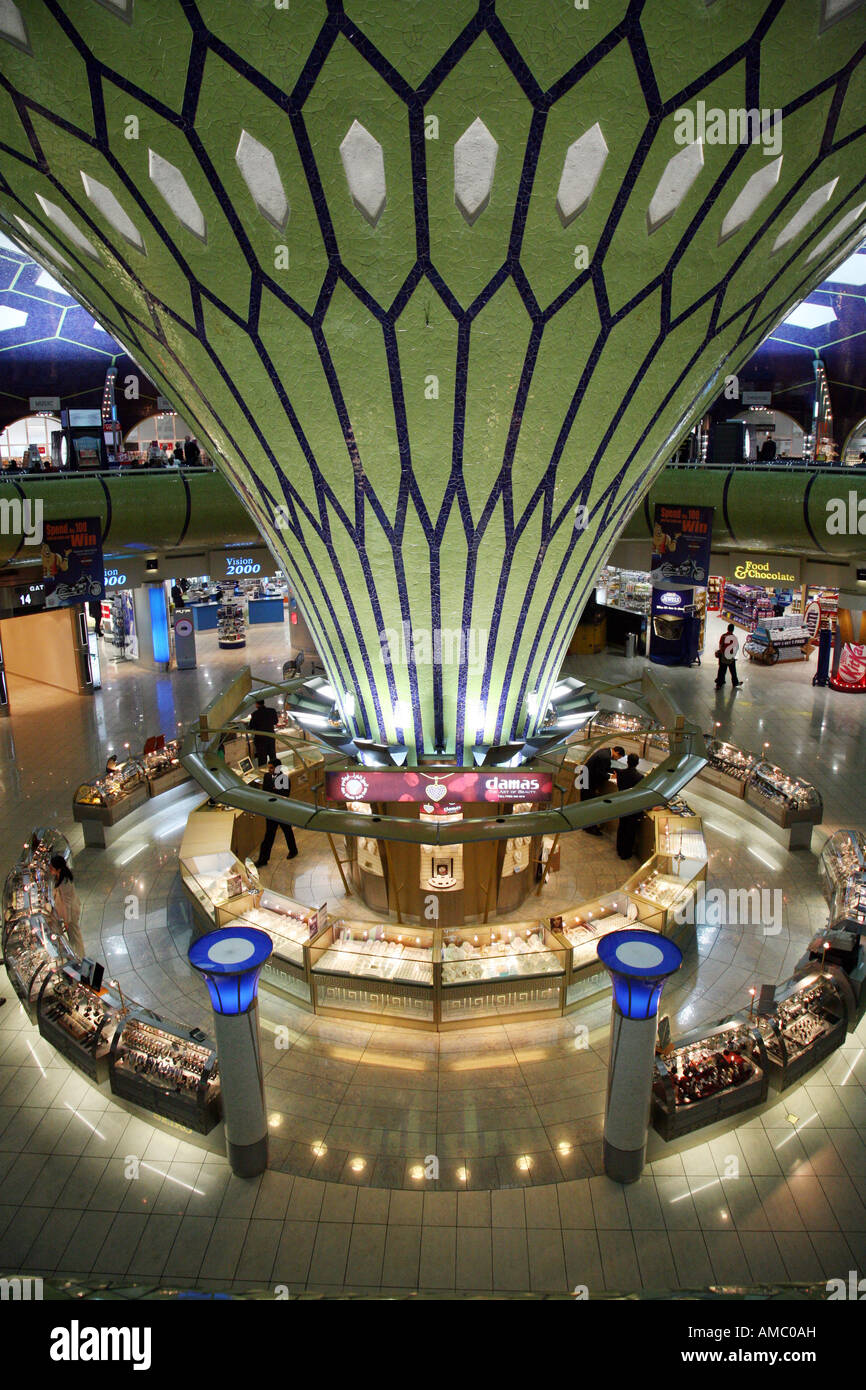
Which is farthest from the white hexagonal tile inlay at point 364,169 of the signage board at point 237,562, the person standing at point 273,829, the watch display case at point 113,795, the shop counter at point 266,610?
the shop counter at point 266,610

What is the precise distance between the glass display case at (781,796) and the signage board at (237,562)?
35.2 ft

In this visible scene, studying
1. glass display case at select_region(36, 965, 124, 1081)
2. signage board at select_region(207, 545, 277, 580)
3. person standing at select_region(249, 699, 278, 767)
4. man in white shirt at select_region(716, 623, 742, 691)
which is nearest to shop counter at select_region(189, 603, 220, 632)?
signage board at select_region(207, 545, 277, 580)

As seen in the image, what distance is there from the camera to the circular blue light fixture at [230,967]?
568 centimetres

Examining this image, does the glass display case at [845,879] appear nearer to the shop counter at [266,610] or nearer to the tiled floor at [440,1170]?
the tiled floor at [440,1170]

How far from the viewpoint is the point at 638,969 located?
5.71 m

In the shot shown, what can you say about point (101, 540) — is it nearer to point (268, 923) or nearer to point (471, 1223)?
point (268, 923)

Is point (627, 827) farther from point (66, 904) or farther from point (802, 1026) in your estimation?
point (66, 904)

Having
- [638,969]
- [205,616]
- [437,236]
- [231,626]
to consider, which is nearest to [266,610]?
[205,616]

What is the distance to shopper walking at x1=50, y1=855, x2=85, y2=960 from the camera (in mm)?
8711

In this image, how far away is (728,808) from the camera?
42.0 feet

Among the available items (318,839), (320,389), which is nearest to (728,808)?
(318,839)

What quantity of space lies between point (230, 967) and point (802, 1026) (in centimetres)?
466
